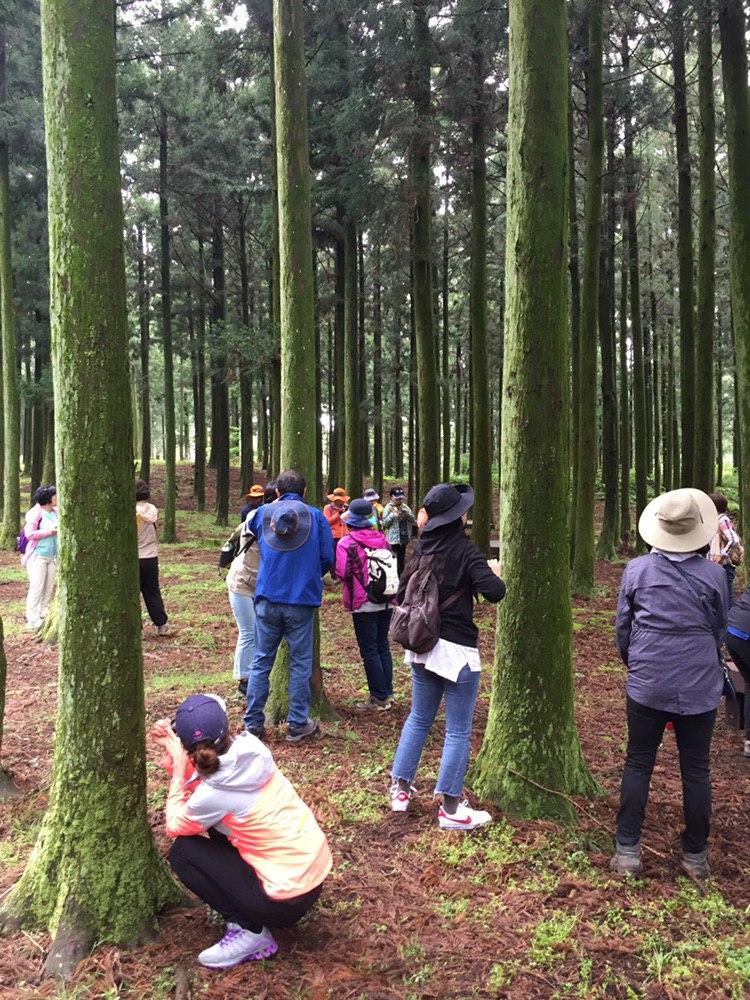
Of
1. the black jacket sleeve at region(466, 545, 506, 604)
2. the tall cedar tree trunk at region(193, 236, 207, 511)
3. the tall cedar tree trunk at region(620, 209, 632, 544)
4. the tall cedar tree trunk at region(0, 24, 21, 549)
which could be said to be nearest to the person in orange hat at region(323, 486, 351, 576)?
the black jacket sleeve at region(466, 545, 506, 604)

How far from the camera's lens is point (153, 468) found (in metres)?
38.1

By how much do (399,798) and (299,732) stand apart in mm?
1518

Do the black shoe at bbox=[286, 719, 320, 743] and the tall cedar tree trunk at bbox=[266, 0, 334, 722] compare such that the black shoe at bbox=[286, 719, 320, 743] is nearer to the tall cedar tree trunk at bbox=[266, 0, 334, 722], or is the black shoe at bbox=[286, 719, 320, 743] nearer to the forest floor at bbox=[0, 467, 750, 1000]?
the forest floor at bbox=[0, 467, 750, 1000]

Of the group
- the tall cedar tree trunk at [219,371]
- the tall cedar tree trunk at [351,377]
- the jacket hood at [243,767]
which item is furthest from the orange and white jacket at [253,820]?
the tall cedar tree trunk at [219,371]

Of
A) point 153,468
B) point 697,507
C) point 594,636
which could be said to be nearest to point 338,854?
point 697,507

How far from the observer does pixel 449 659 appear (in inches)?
171

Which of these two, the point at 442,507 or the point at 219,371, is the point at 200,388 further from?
the point at 442,507

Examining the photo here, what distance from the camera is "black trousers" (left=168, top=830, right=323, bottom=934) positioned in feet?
10.4

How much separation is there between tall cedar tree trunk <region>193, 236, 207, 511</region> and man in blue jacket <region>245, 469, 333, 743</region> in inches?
690

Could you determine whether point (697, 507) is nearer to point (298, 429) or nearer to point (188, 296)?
point (298, 429)

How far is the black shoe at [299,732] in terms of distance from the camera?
229 inches

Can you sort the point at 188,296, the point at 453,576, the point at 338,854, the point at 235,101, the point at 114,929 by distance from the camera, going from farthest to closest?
1. the point at 188,296
2. the point at 235,101
3. the point at 453,576
4. the point at 338,854
5. the point at 114,929

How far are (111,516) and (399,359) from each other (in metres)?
24.8

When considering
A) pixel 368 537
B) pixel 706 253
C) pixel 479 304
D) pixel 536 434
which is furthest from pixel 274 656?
pixel 706 253
